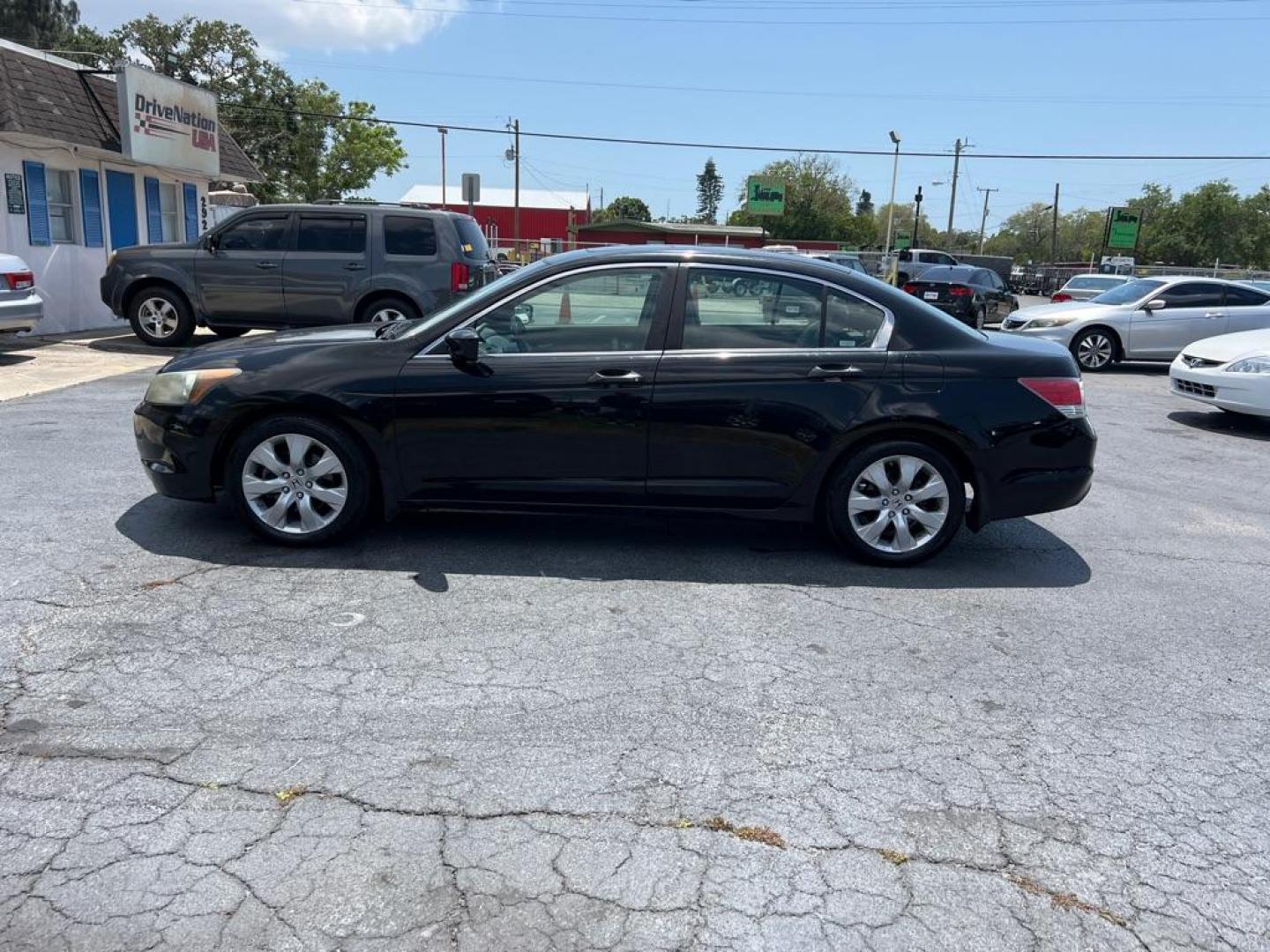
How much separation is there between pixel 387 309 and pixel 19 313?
4059 millimetres

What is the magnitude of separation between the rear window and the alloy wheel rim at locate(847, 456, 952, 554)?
28.9ft

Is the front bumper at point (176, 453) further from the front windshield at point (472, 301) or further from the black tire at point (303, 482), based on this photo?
the front windshield at point (472, 301)

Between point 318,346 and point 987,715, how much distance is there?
3.75m

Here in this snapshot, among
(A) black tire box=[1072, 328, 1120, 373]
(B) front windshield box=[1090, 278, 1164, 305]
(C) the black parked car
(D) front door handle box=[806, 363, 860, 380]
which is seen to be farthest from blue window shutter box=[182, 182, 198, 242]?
(D) front door handle box=[806, 363, 860, 380]

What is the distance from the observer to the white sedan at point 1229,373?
32.5 feet

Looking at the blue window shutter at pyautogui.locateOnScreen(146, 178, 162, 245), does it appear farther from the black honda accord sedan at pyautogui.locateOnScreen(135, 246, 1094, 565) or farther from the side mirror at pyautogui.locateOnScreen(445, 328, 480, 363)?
the side mirror at pyautogui.locateOnScreen(445, 328, 480, 363)

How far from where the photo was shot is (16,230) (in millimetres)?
13922

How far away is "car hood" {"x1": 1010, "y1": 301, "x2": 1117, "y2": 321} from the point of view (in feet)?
49.3

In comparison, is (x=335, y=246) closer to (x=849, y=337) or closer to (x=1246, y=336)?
(x=849, y=337)

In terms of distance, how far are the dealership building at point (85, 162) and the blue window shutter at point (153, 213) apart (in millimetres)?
31

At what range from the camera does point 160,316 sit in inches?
515

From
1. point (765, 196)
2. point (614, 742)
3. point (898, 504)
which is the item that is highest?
point (765, 196)

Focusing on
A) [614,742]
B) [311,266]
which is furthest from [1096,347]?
[614,742]

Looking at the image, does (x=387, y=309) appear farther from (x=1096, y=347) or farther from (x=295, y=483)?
(x=1096, y=347)
